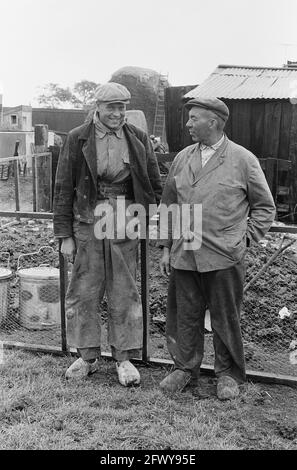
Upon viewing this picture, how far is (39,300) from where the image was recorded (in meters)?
5.21

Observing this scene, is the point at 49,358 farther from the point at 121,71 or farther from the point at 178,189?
the point at 121,71

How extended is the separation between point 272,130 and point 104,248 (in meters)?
8.70

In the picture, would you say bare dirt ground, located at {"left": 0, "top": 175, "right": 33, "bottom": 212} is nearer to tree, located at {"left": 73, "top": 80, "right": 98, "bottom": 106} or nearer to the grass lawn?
the grass lawn

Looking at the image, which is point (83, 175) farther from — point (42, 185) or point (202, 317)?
point (42, 185)

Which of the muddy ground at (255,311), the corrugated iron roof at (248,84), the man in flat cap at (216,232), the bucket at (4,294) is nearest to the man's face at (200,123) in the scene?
the man in flat cap at (216,232)

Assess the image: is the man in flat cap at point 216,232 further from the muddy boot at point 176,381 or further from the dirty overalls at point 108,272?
the dirty overalls at point 108,272

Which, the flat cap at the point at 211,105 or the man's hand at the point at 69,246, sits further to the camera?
the man's hand at the point at 69,246

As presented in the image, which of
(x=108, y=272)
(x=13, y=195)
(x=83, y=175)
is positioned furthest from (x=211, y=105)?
(x=13, y=195)

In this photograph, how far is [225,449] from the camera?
10.1 feet

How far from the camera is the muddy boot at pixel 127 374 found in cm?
391

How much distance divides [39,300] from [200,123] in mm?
2492

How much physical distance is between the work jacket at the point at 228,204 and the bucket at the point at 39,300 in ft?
6.76

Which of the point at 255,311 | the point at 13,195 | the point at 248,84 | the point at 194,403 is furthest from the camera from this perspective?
the point at 13,195

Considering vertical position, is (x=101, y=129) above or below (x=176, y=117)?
below
